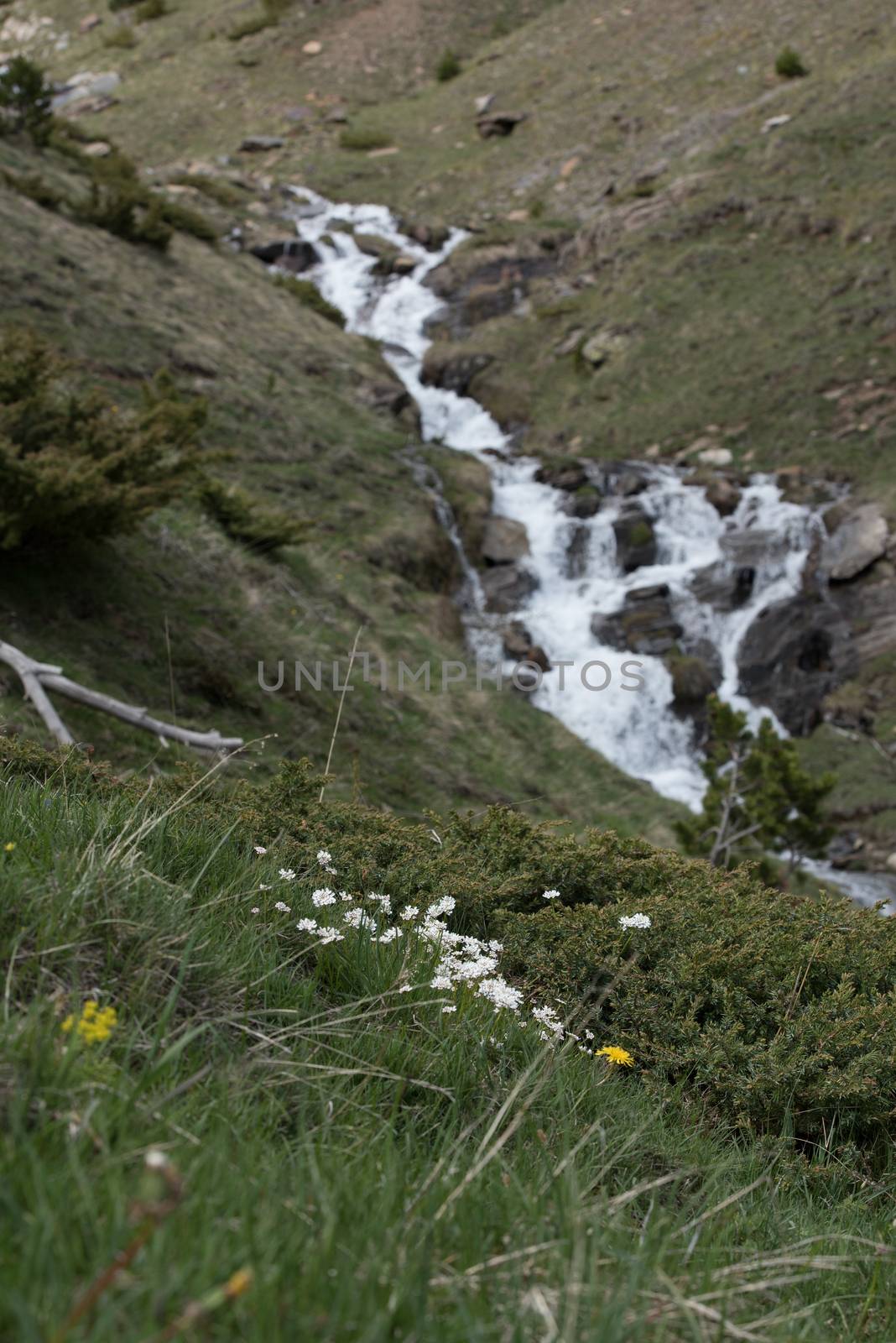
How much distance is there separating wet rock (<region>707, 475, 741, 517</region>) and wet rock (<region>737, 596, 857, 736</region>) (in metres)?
3.64

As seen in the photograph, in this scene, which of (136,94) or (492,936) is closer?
(492,936)

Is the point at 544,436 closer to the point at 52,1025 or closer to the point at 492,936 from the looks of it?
the point at 492,936

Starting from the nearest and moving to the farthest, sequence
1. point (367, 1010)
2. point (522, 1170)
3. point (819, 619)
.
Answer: point (522, 1170), point (367, 1010), point (819, 619)

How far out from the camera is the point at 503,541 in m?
21.4

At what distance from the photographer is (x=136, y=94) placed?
190 feet

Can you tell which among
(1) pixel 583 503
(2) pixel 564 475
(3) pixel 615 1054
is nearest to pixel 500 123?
(2) pixel 564 475

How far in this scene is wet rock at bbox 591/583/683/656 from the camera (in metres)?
19.7

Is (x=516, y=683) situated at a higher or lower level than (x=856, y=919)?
lower

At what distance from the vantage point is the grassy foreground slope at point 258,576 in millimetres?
8875

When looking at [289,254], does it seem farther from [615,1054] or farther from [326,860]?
[615,1054]

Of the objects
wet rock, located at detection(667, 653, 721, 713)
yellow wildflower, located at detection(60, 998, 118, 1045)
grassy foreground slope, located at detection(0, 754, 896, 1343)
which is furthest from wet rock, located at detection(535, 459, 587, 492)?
yellow wildflower, located at detection(60, 998, 118, 1045)

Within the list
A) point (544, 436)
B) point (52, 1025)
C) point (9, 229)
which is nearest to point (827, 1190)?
point (52, 1025)

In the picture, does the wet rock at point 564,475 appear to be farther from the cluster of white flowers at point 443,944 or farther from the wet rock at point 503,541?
the cluster of white flowers at point 443,944

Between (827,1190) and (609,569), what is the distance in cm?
1965
